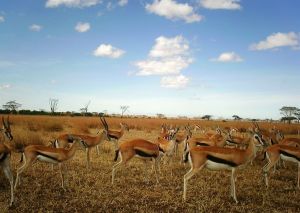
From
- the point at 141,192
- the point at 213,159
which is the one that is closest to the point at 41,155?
the point at 141,192

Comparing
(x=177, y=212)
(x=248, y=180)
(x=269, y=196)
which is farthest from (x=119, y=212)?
(x=248, y=180)

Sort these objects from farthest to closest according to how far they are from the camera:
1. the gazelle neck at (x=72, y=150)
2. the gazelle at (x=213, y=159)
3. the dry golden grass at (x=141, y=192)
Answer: the gazelle neck at (x=72, y=150), the gazelle at (x=213, y=159), the dry golden grass at (x=141, y=192)

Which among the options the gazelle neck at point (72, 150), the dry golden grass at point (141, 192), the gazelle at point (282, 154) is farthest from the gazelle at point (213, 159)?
the gazelle neck at point (72, 150)

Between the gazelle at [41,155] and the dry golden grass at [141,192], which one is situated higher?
the gazelle at [41,155]

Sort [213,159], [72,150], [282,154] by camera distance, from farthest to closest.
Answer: [282,154] → [72,150] → [213,159]

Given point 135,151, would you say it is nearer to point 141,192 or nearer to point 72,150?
point 141,192

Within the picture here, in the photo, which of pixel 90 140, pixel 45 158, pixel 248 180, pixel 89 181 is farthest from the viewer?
pixel 90 140

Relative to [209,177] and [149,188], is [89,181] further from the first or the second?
[209,177]

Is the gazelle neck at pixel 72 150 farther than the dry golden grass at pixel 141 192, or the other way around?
the gazelle neck at pixel 72 150

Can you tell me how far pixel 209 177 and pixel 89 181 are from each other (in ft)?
12.3

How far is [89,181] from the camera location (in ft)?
33.1

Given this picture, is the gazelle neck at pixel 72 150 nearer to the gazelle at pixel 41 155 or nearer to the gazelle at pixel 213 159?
the gazelle at pixel 41 155

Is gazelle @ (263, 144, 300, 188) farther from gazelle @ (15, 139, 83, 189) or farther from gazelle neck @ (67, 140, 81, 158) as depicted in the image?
gazelle @ (15, 139, 83, 189)

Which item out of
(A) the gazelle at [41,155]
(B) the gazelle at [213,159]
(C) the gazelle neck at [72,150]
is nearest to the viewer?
(B) the gazelle at [213,159]
